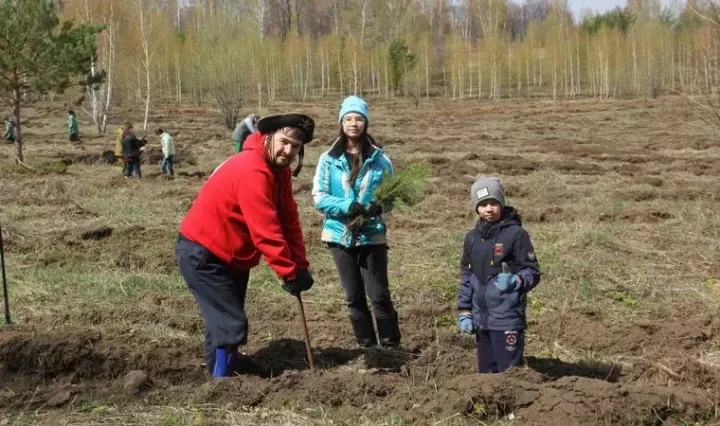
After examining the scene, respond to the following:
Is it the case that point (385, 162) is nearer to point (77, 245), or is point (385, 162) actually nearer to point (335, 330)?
point (335, 330)

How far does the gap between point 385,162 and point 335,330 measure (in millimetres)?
1570

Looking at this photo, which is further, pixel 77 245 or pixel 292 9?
pixel 292 9

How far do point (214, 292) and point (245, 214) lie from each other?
20.0 inches

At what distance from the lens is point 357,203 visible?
4375 millimetres

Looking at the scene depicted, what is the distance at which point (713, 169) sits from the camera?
1515 centimetres

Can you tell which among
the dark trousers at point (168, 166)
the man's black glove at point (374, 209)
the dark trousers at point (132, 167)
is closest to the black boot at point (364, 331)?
the man's black glove at point (374, 209)

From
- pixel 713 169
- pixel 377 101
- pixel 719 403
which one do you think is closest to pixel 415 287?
pixel 719 403

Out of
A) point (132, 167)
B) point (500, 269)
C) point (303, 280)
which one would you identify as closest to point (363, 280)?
point (303, 280)

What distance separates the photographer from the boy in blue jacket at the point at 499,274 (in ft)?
12.4

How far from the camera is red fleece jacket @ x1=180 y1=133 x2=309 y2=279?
368 cm

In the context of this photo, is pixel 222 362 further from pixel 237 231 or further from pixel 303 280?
pixel 237 231

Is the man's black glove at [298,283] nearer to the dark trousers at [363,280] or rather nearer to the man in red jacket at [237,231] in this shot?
the man in red jacket at [237,231]

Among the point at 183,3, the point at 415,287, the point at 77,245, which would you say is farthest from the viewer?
the point at 183,3

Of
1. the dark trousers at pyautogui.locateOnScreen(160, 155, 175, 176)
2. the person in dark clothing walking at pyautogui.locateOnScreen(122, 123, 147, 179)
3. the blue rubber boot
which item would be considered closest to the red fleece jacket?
the blue rubber boot
